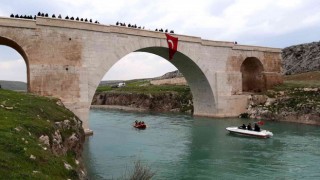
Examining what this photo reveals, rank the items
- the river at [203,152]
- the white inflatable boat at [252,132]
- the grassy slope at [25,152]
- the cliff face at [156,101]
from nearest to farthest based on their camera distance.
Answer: the grassy slope at [25,152]
the river at [203,152]
the white inflatable boat at [252,132]
the cliff face at [156,101]

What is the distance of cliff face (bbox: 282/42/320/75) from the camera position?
A: 66.6 metres

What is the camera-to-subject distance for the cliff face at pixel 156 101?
55.7 m

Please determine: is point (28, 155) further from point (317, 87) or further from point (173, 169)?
point (317, 87)

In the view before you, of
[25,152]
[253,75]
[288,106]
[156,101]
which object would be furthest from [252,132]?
[156,101]

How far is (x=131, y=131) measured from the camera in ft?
115

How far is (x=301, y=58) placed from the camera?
2776 inches

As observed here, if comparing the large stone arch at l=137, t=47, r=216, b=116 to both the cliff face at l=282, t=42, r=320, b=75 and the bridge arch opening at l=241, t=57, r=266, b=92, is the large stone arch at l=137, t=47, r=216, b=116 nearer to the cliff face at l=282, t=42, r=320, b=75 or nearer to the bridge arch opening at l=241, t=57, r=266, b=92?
the bridge arch opening at l=241, t=57, r=266, b=92

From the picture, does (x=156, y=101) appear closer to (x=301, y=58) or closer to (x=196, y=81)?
(x=196, y=81)

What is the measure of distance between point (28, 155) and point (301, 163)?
16452 mm

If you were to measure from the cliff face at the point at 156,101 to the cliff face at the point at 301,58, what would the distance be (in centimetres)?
2478

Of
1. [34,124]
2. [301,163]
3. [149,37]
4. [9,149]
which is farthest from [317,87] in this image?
[9,149]

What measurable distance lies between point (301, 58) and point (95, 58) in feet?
164

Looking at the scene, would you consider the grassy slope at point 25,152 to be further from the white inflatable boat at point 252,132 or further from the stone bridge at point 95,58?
the white inflatable boat at point 252,132

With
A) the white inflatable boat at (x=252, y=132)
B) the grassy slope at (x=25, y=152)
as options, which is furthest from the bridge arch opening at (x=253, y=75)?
the grassy slope at (x=25, y=152)
